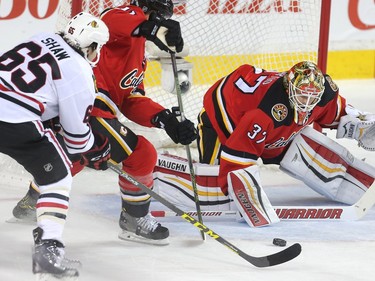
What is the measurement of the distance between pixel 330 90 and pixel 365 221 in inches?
21.9

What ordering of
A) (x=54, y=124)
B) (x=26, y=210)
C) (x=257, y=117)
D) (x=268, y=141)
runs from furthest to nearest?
(x=268, y=141) → (x=257, y=117) → (x=26, y=210) → (x=54, y=124)

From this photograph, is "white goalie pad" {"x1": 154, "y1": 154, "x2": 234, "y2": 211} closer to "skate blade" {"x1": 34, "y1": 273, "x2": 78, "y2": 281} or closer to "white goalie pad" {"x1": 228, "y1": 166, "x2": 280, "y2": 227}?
"white goalie pad" {"x1": 228, "y1": 166, "x2": 280, "y2": 227}

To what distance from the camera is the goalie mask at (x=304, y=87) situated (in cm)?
405

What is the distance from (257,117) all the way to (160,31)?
2.08ft

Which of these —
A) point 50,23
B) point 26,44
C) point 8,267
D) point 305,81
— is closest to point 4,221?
point 8,267

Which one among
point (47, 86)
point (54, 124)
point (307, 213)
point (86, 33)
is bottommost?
point (307, 213)

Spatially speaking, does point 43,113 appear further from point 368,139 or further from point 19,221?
point 368,139

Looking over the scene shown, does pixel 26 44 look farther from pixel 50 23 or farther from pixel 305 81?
pixel 50 23

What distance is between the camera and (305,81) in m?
4.04

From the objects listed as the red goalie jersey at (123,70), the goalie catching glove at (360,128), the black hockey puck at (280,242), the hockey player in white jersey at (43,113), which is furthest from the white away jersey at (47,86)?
the goalie catching glove at (360,128)

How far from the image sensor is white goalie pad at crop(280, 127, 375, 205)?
433cm

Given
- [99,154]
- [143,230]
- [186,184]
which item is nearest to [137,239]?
[143,230]

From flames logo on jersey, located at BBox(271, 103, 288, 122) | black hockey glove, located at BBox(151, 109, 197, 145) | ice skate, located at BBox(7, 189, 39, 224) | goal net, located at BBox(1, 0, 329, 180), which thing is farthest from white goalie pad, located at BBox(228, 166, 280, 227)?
goal net, located at BBox(1, 0, 329, 180)

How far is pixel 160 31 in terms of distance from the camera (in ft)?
11.9
